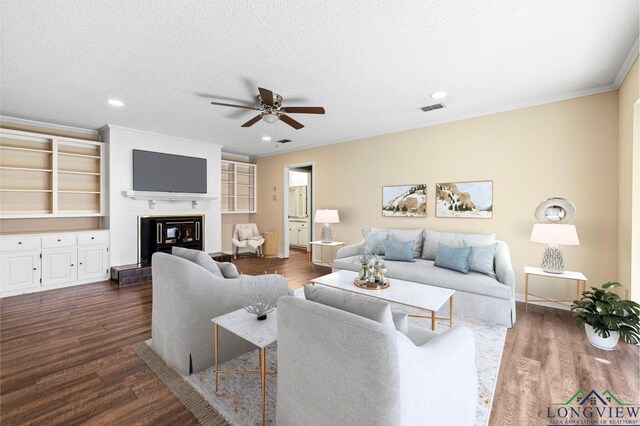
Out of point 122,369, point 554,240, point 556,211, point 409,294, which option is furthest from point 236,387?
point 556,211

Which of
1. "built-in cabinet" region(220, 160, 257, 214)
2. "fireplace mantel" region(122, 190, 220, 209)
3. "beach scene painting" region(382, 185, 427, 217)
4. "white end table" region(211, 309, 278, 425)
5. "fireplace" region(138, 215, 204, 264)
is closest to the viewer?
"white end table" region(211, 309, 278, 425)

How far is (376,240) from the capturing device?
4652 millimetres

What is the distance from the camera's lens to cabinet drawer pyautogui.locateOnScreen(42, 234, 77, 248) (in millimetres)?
4250

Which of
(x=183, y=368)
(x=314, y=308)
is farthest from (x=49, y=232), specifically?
(x=314, y=308)

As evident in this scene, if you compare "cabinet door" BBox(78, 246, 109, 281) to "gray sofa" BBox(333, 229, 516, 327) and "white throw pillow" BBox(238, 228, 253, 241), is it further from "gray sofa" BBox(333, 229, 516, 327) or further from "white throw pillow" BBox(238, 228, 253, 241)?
"gray sofa" BBox(333, 229, 516, 327)

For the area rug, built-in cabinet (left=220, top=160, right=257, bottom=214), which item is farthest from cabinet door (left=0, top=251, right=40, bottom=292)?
built-in cabinet (left=220, top=160, right=257, bottom=214)

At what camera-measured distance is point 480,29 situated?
7.16 feet

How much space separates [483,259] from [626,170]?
5.30ft

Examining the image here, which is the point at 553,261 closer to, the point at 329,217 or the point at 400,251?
the point at 400,251

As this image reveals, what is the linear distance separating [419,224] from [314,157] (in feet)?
8.96

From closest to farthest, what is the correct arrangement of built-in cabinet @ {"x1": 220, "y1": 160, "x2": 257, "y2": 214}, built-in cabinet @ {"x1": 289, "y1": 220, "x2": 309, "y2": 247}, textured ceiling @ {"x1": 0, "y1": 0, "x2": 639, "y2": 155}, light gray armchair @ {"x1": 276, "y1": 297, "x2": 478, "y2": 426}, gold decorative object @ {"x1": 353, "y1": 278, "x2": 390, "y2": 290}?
light gray armchair @ {"x1": 276, "y1": 297, "x2": 478, "y2": 426}, textured ceiling @ {"x1": 0, "y1": 0, "x2": 639, "y2": 155}, gold decorative object @ {"x1": 353, "y1": 278, "x2": 390, "y2": 290}, built-in cabinet @ {"x1": 220, "y1": 160, "x2": 257, "y2": 214}, built-in cabinet @ {"x1": 289, "y1": 220, "x2": 309, "y2": 247}

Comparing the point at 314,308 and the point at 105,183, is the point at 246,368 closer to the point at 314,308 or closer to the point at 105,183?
the point at 314,308

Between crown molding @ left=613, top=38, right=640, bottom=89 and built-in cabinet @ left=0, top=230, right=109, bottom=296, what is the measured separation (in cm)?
697

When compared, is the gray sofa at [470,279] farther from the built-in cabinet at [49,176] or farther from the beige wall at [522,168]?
the built-in cabinet at [49,176]
